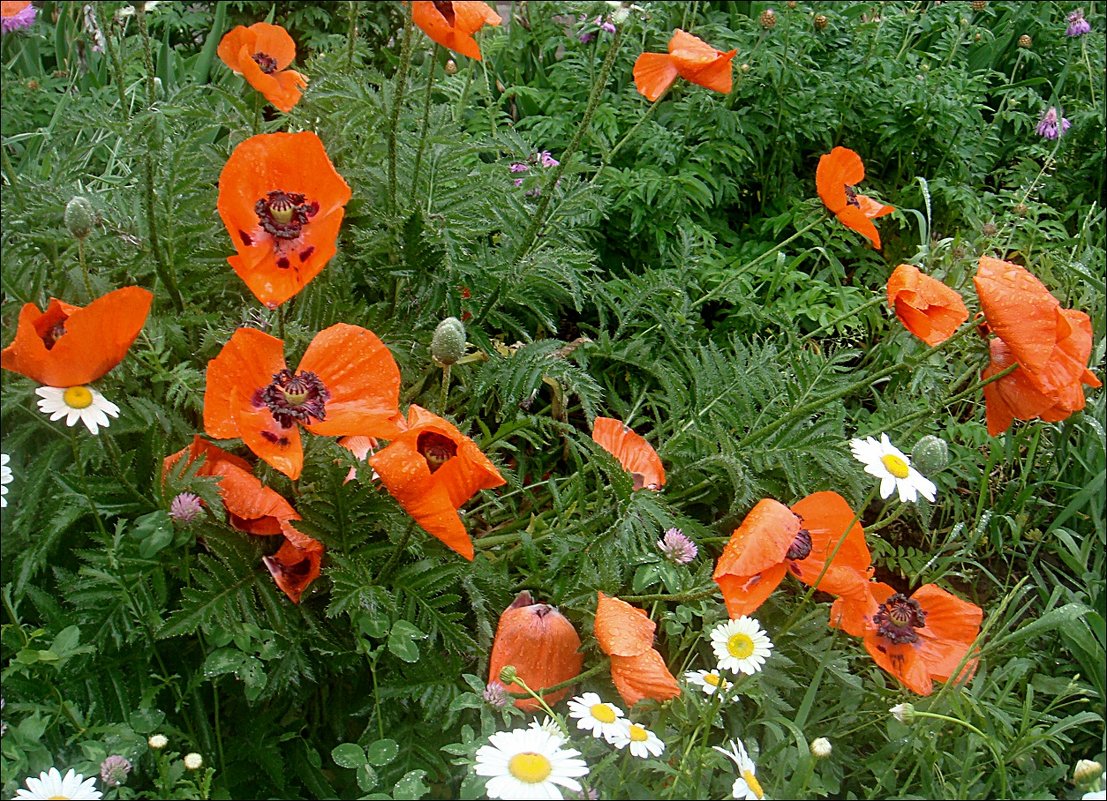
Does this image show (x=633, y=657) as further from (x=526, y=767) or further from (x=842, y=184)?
(x=842, y=184)

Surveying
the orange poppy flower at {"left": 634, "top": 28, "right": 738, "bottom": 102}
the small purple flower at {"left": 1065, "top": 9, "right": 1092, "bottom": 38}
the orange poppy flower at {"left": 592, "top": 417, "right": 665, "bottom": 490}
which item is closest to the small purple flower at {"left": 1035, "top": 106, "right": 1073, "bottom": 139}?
the small purple flower at {"left": 1065, "top": 9, "right": 1092, "bottom": 38}

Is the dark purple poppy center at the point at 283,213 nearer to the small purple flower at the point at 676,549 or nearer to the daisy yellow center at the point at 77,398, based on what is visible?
the daisy yellow center at the point at 77,398

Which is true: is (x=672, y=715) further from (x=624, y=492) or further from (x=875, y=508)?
(x=875, y=508)

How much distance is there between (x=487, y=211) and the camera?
6.12 ft

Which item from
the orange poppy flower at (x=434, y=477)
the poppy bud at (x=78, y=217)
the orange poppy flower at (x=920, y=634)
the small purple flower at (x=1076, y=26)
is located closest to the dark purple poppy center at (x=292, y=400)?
the orange poppy flower at (x=434, y=477)

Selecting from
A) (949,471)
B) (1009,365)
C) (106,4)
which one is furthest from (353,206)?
(949,471)

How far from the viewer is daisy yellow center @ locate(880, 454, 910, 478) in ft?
4.37

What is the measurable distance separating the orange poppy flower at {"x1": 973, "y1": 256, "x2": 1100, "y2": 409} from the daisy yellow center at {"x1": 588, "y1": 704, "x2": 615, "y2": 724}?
777 mm

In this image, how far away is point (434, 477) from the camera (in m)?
1.24

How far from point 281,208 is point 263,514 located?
0.40 meters

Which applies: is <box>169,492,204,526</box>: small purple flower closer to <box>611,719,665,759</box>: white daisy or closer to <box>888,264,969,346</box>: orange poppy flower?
<box>611,719,665,759</box>: white daisy

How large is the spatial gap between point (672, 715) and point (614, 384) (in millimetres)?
958

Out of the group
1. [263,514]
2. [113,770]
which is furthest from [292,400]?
[113,770]

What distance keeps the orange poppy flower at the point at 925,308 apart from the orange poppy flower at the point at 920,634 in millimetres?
397
